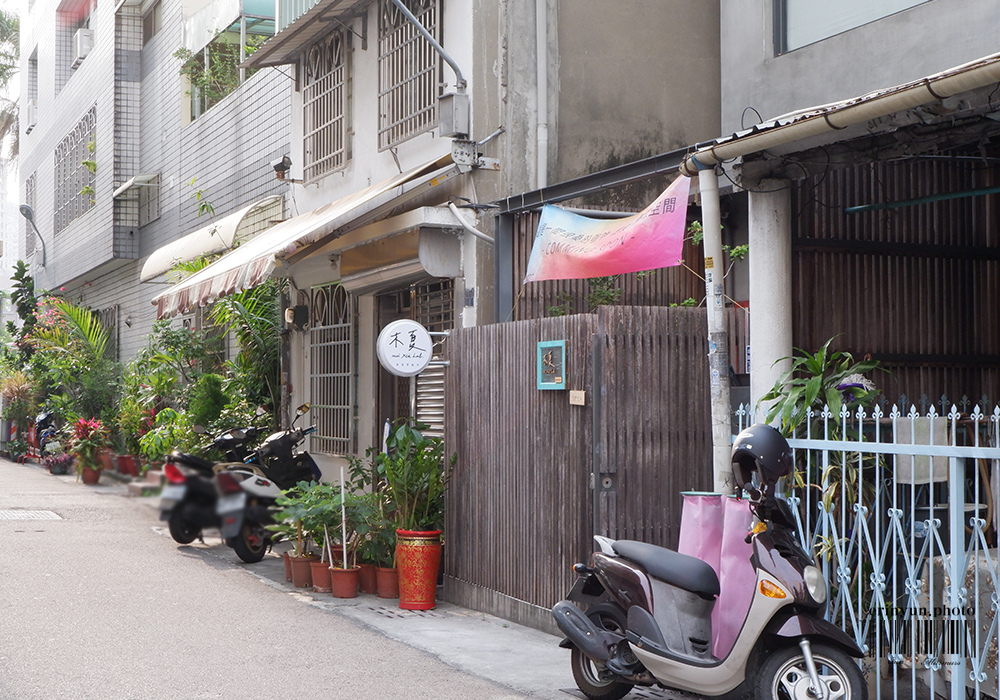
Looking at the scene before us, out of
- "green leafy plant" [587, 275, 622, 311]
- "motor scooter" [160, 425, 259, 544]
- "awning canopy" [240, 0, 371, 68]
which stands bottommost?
"motor scooter" [160, 425, 259, 544]

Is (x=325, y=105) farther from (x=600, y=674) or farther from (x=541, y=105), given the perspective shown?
(x=600, y=674)

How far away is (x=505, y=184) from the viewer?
9852mm

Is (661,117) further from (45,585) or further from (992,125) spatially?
(45,585)

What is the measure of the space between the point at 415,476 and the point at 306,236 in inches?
98.4

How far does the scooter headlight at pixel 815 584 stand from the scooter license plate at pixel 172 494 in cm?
449

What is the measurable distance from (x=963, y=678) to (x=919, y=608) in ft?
1.28

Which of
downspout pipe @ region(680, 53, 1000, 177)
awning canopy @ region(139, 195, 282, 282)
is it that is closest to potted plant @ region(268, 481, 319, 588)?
downspout pipe @ region(680, 53, 1000, 177)

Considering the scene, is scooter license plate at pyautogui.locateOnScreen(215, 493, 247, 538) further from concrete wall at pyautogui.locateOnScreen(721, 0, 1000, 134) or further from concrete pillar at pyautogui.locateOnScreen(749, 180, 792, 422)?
concrete wall at pyautogui.locateOnScreen(721, 0, 1000, 134)

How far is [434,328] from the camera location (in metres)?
11.1

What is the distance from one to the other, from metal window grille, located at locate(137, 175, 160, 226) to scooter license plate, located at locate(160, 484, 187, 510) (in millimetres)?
21086

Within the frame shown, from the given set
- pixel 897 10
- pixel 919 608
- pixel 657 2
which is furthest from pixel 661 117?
pixel 919 608

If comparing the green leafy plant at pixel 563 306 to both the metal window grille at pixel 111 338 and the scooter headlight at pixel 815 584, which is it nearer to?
the scooter headlight at pixel 815 584

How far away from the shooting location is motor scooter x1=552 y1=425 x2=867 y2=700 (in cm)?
505

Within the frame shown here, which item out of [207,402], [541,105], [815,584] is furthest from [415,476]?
[207,402]
